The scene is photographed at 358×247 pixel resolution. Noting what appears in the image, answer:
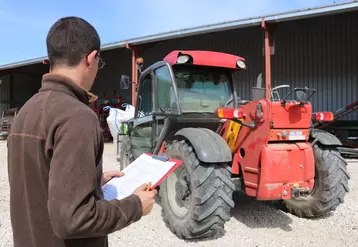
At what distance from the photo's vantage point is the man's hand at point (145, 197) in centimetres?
145

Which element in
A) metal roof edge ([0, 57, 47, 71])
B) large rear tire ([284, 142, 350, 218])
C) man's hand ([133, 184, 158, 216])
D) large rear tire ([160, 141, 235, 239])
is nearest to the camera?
man's hand ([133, 184, 158, 216])

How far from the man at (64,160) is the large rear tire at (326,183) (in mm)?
3325

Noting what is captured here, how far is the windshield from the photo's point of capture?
4.63 metres

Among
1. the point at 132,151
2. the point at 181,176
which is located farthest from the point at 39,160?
the point at 132,151

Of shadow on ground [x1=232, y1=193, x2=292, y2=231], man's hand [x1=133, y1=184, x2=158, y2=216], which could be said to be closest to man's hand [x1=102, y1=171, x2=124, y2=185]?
man's hand [x1=133, y1=184, x2=158, y2=216]

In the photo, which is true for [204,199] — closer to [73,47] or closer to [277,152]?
[277,152]

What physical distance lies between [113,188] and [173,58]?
291 centimetres

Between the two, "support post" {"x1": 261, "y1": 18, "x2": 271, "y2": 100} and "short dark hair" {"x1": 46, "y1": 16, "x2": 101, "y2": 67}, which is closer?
"short dark hair" {"x1": 46, "y1": 16, "x2": 101, "y2": 67}

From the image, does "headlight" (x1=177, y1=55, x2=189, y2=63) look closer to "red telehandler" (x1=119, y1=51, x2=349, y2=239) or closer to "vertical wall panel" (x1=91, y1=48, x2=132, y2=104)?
"red telehandler" (x1=119, y1=51, x2=349, y2=239)

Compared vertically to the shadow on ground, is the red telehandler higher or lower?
higher

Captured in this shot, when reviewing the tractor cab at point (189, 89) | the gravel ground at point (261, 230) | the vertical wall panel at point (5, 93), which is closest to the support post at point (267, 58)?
the tractor cab at point (189, 89)

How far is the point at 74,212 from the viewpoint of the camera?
1155mm

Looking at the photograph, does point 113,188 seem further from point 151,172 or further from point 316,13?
point 316,13

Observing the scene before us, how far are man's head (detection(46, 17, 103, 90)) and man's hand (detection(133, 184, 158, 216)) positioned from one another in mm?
530
